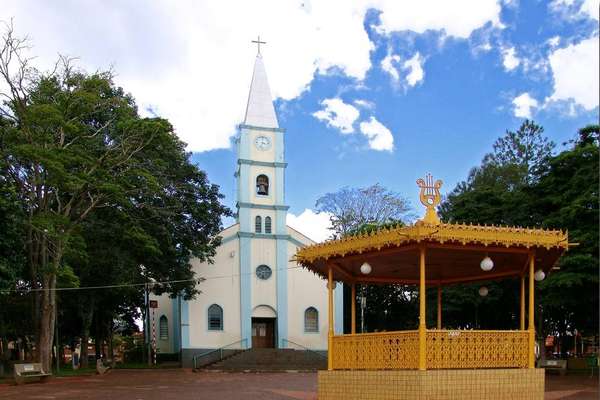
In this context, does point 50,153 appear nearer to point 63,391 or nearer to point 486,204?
point 63,391

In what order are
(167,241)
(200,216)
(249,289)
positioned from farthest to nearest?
(249,289)
(200,216)
(167,241)

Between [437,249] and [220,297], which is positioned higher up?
[437,249]

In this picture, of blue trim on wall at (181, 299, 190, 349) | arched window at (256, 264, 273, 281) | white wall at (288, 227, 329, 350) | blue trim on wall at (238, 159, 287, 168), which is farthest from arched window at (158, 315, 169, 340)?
blue trim on wall at (238, 159, 287, 168)

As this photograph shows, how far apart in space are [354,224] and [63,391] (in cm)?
2705

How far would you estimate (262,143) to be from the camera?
36094mm

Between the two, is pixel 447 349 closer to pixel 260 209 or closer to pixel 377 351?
pixel 377 351

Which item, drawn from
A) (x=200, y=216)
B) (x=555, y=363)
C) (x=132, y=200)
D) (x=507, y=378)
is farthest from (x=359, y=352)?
(x=200, y=216)

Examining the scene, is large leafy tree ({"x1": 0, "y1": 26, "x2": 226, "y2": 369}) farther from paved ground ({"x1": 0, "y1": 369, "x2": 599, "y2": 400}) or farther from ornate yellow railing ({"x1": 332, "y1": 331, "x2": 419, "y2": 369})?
ornate yellow railing ({"x1": 332, "y1": 331, "x2": 419, "y2": 369})

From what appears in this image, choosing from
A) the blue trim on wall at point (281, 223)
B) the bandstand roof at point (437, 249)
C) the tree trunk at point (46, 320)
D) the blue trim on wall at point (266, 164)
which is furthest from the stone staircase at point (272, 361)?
the bandstand roof at point (437, 249)

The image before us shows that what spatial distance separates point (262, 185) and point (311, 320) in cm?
800

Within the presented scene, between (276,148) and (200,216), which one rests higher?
(276,148)

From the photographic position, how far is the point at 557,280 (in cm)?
1922

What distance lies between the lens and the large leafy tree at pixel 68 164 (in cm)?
2200

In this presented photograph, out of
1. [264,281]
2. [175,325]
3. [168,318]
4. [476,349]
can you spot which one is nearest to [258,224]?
[264,281]
